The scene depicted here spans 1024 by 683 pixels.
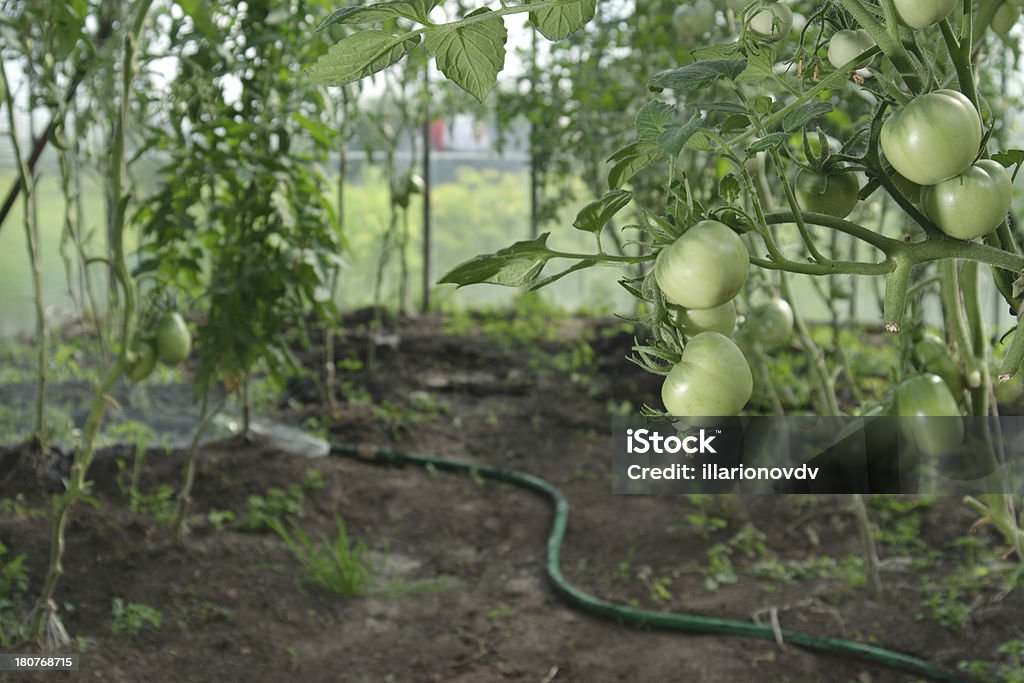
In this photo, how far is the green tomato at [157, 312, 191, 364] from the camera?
6.10 feet

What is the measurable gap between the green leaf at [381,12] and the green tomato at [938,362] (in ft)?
2.02

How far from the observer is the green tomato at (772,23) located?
0.63m

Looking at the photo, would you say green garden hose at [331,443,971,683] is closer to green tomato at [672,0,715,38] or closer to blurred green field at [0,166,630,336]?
green tomato at [672,0,715,38]

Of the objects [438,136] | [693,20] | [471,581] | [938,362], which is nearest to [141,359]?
[471,581]

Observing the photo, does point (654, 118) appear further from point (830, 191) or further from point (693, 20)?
point (693, 20)

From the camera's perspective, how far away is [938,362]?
92cm

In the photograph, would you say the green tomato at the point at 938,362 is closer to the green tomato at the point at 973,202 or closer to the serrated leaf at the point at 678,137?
the green tomato at the point at 973,202

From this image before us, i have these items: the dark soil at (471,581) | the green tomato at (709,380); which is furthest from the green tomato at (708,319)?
the dark soil at (471,581)

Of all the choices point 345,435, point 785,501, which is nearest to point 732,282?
point 785,501

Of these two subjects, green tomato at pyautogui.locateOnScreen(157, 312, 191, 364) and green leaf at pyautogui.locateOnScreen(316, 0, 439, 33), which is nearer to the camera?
green leaf at pyautogui.locateOnScreen(316, 0, 439, 33)

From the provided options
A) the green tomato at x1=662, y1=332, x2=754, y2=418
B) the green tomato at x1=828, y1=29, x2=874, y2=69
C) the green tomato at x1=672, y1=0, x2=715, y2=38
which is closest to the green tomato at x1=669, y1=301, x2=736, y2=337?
the green tomato at x1=662, y1=332, x2=754, y2=418

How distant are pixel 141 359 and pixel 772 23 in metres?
1.53

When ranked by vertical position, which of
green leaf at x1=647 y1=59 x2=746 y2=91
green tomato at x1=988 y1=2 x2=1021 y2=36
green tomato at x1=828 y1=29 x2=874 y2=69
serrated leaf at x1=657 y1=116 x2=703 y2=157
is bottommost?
serrated leaf at x1=657 y1=116 x2=703 y2=157

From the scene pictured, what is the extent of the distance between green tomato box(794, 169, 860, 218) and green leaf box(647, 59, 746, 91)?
11 centimetres
